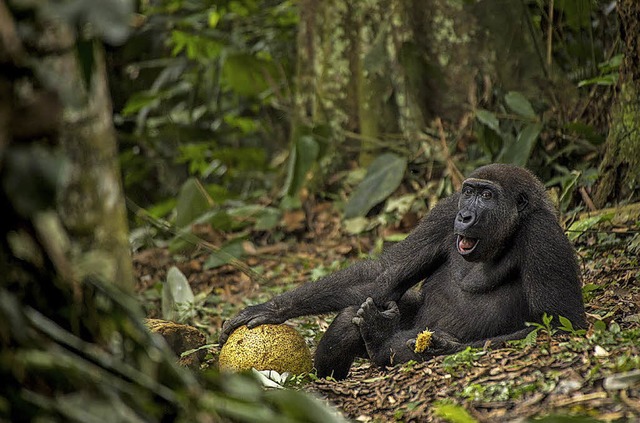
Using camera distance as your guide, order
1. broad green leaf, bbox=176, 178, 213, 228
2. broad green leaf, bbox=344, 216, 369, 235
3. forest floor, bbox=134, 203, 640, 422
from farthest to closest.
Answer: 1. broad green leaf, bbox=176, 178, 213, 228
2. broad green leaf, bbox=344, 216, 369, 235
3. forest floor, bbox=134, 203, 640, 422

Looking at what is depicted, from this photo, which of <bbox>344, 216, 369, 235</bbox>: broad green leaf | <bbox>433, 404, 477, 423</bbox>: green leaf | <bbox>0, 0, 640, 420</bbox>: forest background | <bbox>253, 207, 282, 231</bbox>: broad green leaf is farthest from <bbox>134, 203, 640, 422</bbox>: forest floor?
<bbox>253, 207, 282, 231</bbox>: broad green leaf

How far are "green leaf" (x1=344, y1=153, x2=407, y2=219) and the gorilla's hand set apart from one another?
2703 mm

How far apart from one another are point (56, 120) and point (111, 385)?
0.81 m


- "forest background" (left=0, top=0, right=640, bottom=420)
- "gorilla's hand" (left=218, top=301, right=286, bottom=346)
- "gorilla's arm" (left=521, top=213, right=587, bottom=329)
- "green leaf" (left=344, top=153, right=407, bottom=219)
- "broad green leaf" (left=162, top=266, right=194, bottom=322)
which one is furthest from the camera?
"green leaf" (left=344, top=153, right=407, bottom=219)

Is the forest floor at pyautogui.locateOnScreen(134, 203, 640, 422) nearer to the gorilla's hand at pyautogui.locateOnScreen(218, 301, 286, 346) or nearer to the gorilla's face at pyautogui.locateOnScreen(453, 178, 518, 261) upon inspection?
the gorilla's hand at pyautogui.locateOnScreen(218, 301, 286, 346)

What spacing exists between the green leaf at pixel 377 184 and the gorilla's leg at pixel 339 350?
2827 millimetres

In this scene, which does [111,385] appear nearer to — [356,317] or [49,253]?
[49,253]

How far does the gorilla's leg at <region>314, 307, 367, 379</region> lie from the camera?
5215mm

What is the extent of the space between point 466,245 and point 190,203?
4.08 metres

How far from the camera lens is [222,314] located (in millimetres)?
7164

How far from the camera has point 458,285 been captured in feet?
18.0

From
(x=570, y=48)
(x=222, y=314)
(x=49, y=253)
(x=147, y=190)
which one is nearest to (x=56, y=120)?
(x=49, y=253)

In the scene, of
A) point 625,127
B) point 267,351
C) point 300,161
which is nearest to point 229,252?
point 300,161

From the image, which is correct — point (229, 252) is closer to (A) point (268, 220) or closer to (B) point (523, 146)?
(A) point (268, 220)
